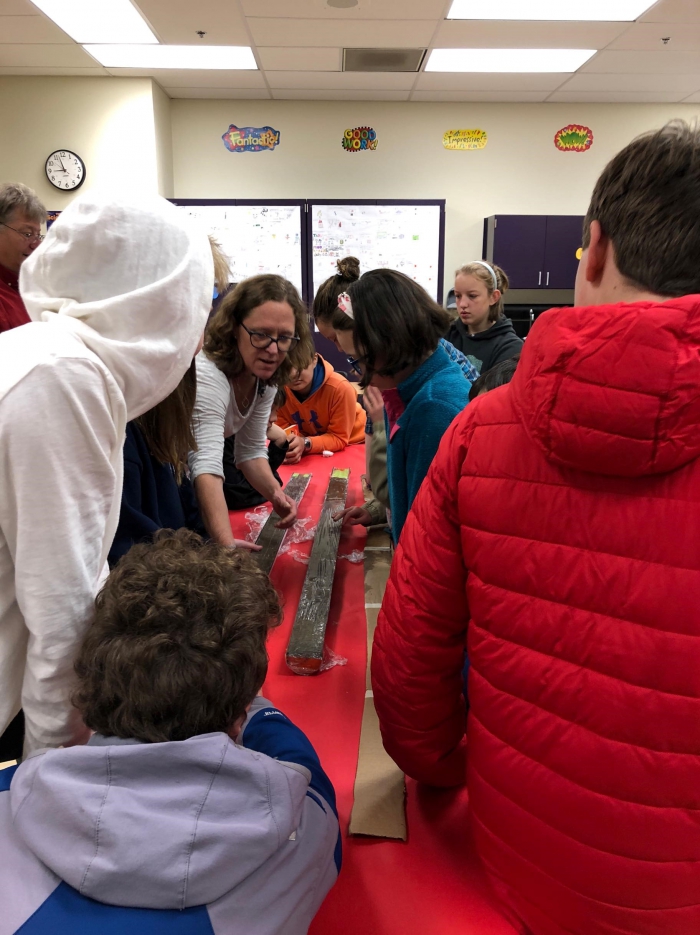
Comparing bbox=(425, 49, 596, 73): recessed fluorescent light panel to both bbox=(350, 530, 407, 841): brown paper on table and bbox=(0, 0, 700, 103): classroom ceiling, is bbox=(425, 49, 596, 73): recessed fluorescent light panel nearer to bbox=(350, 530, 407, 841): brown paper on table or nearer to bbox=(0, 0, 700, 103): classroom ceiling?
bbox=(0, 0, 700, 103): classroom ceiling

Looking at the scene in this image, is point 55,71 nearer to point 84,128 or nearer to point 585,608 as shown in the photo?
point 84,128

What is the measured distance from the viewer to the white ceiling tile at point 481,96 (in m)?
4.94

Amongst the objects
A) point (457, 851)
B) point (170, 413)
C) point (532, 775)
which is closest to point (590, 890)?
point (532, 775)

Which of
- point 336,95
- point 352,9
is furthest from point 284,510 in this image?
point 336,95

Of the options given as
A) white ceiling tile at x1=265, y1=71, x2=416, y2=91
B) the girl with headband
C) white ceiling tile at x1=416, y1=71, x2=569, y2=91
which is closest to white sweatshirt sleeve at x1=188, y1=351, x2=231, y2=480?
the girl with headband

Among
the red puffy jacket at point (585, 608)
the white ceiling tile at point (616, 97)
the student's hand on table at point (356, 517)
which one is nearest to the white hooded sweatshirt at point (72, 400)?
the red puffy jacket at point (585, 608)

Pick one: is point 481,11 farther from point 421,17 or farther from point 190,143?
point 190,143

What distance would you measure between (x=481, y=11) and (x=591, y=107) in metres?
2.24

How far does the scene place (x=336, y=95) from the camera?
502cm

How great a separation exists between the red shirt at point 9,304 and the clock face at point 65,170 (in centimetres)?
286

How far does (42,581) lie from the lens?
751 mm

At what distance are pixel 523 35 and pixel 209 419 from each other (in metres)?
3.73

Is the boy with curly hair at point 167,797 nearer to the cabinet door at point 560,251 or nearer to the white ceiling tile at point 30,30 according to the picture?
the white ceiling tile at point 30,30

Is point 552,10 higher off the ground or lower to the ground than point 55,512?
higher
